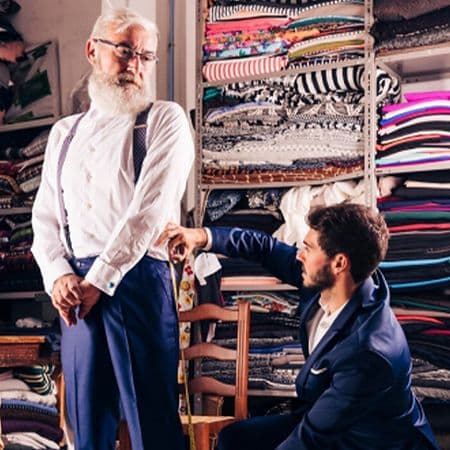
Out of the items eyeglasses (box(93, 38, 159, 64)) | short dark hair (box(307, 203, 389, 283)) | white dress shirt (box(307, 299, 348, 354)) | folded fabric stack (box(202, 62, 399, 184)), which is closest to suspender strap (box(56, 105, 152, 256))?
eyeglasses (box(93, 38, 159, 64))

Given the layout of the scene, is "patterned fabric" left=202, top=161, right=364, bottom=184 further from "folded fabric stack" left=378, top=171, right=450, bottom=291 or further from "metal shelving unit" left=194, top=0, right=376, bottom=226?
"folded fabric stack" left=378, top=171, right=450, bottom=291

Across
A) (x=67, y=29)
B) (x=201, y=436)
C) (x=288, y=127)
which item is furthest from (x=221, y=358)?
(x=67, y=29)

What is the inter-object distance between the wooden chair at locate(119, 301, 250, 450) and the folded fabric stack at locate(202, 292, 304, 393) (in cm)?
62

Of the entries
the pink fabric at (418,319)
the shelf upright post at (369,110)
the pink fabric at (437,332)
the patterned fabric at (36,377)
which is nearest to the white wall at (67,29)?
the patterned fabric at (36,377)

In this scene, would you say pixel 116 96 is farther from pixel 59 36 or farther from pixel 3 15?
pixel 3 15

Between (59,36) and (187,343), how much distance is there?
168 centimetres

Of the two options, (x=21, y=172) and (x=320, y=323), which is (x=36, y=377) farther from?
(x=320, y=323)

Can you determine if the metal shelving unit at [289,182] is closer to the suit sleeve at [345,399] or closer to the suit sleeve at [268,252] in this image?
the suit sleeve at [268,252]

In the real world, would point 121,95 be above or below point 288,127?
above

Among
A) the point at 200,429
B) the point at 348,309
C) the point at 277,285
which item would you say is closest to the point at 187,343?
the point at 277,285

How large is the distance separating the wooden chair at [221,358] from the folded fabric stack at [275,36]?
3.91 ft

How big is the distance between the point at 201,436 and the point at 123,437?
249mm

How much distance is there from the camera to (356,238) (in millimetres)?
2486

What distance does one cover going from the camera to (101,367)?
242 centimetres
